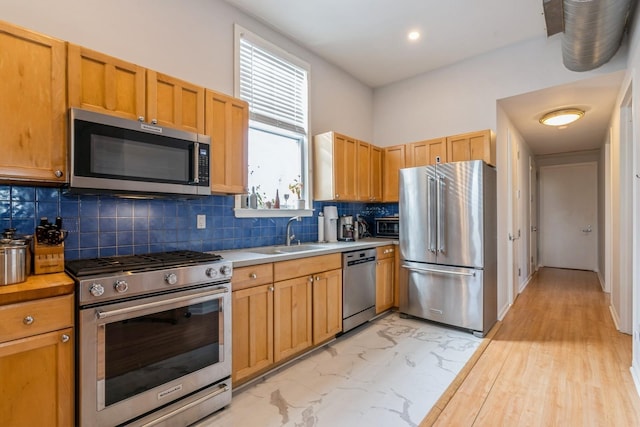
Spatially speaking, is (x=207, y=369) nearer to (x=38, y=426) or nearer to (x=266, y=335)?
(x=266, y=335)

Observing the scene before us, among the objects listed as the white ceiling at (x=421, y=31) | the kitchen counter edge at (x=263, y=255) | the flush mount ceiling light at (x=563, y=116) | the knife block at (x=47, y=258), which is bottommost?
the kitchen counter edge at (x=263, y=255)

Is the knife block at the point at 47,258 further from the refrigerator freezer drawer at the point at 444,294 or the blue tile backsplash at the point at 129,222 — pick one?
the refrigerator freezer drawer at the point at 444,294

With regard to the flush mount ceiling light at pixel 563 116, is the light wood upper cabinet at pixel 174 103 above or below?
below

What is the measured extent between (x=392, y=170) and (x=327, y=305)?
2.16 m

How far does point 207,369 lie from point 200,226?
1.11 metres

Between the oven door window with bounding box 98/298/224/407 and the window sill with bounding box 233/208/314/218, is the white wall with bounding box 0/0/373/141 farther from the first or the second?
the oven door window with bounding box 98/298/224/407

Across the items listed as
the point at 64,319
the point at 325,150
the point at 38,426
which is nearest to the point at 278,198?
the point at 325,150

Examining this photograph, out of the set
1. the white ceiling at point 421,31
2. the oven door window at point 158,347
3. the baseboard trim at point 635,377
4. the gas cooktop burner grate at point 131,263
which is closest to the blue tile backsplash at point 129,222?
the gas cooktop burner grate at point 131,263

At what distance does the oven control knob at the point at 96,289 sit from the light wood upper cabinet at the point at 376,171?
321 centimetres

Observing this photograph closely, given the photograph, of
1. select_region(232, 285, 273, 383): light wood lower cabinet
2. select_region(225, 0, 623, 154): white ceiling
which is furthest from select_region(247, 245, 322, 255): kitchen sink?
select_region(225, 0, 623, 154): white ceiling

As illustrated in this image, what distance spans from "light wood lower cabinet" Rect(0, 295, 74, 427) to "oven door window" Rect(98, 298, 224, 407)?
14 cm

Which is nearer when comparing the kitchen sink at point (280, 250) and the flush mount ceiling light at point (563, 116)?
the kitchen sink at point (280, 250)

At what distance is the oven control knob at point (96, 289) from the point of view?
1.48 metres

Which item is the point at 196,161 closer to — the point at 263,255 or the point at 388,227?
the point at 263,255
